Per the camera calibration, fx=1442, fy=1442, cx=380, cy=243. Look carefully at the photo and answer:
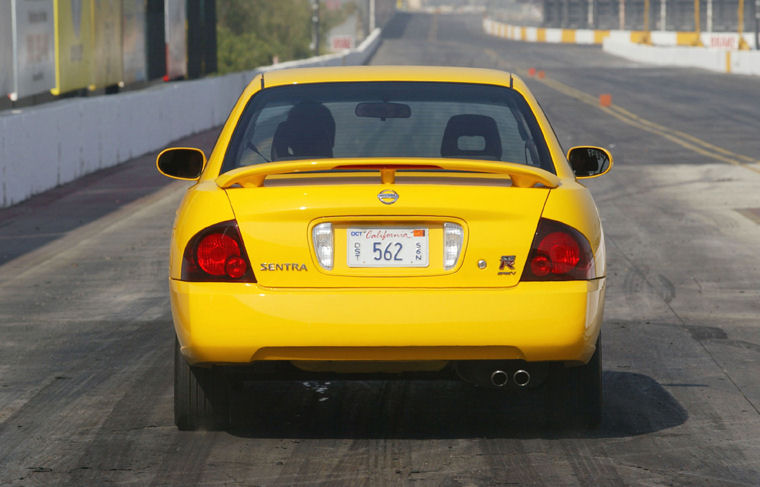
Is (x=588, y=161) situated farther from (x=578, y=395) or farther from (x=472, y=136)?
(x=578, y=395)

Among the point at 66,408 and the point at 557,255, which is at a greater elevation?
the point at 557,255

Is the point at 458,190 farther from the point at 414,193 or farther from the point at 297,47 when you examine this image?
the point at 297,47

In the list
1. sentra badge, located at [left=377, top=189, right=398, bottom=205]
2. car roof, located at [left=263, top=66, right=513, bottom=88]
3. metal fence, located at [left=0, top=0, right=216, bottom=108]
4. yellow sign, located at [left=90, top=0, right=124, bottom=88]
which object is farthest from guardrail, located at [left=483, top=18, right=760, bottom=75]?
sentra badge, located at [left=377, top=189, right=398, bottom=205]

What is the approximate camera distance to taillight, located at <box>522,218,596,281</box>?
5.70 metres

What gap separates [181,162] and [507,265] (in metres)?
2.14

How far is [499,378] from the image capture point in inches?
230

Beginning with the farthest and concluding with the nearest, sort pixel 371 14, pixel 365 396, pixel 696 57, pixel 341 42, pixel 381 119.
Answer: pixel 371 14
pixel 696 57
pixel 341 42
pixel 365 396
pixel 381 119

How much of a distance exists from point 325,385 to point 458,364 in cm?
164

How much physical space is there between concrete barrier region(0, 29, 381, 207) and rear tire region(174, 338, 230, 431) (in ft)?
35.6

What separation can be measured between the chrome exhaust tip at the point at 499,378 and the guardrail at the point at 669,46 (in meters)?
55.0

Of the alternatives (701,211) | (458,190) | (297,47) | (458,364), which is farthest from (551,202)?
(297,47)

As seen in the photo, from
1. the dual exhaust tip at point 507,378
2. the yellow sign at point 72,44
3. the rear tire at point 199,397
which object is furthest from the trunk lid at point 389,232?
the yellow sign at point 72,44

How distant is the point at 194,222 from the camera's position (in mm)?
5832

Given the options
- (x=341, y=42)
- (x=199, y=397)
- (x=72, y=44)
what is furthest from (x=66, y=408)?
(x=341, y=42)
